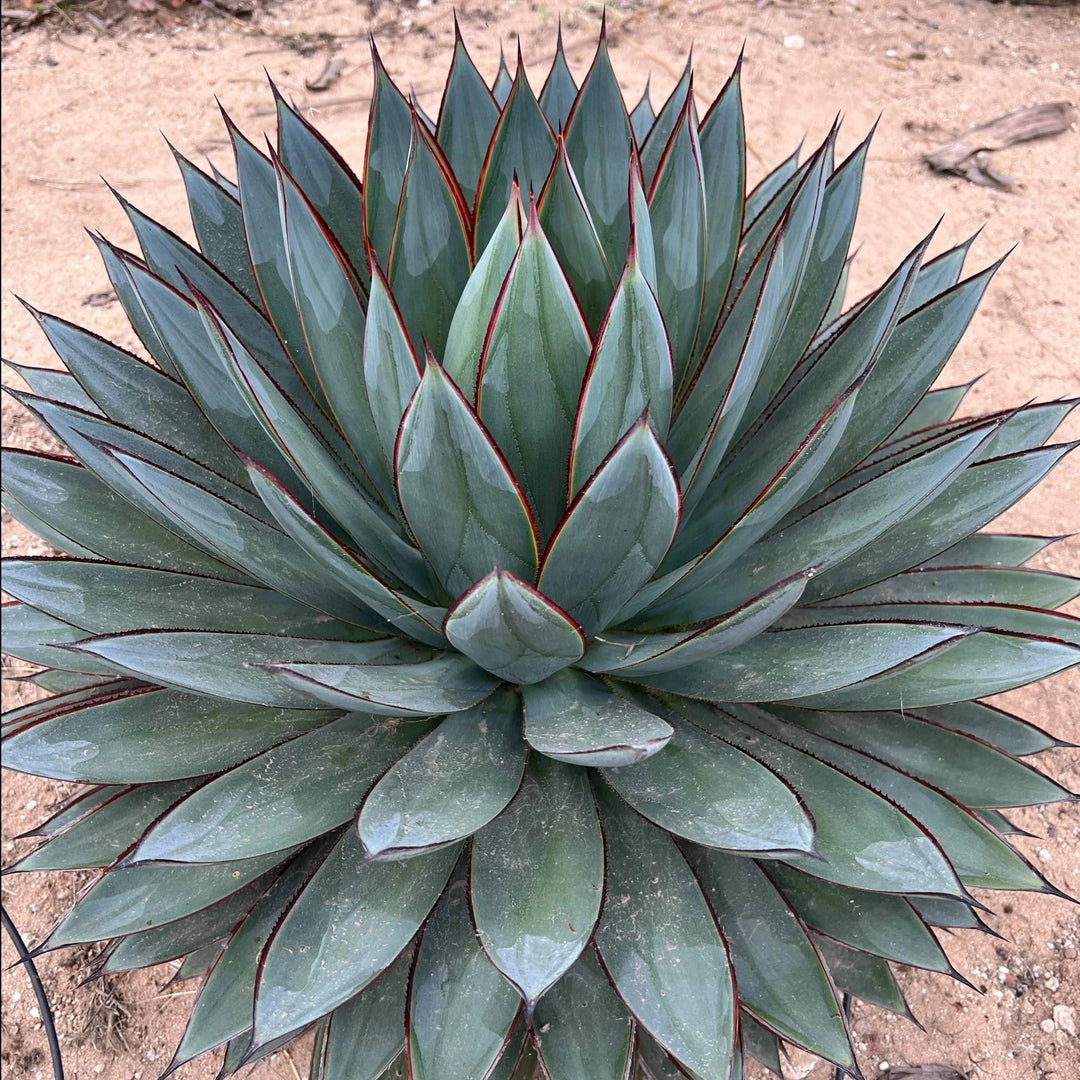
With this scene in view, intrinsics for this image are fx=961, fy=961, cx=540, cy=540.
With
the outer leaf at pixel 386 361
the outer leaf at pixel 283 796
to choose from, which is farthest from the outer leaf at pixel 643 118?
the outer leaf at pixel 283 796

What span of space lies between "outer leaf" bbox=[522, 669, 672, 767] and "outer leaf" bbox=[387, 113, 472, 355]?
535 millimetres

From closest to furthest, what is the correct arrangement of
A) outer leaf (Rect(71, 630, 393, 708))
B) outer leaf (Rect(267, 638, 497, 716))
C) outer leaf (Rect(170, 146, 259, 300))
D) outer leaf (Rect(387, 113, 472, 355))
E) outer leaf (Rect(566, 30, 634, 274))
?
1. outer leaf (Rect(267, 638, 497, 716))
2. outer leaf (Rect(71, 630, 393, 708))
3. outer leaf (Rect(387, 113, 472, 355))
4. outer leaf (Rect(566, 30, 634, 274))
5. outer leaf (Rect(170, 146, 259, 300))

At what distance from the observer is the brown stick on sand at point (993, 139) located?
369 cm

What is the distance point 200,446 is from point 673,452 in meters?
0.78

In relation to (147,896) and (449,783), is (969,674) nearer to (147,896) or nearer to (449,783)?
(449,783)

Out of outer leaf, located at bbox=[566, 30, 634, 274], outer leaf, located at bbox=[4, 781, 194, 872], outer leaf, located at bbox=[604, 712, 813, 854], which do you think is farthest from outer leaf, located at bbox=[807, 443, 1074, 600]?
outer leaf, located at bbox=[4, 781, 194, 872]

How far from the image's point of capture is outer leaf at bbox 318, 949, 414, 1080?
1323 mm

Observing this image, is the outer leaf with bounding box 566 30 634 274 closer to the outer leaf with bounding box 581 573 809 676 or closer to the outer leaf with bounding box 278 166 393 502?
the outer leaf with bounding box 278 166 393 502

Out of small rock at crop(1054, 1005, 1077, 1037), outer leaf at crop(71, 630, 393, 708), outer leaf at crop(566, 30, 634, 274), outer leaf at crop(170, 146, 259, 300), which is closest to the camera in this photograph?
outer leaf at crop(71, 630, 393, 708)

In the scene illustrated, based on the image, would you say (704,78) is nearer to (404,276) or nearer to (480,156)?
(480,156)

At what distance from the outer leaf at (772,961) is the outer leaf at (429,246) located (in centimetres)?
90

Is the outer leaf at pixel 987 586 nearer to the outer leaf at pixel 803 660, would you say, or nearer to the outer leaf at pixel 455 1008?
the outer leaf at pixel 803 660

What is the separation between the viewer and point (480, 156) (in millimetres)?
1642

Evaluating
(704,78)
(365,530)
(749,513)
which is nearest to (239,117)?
(704,78)
